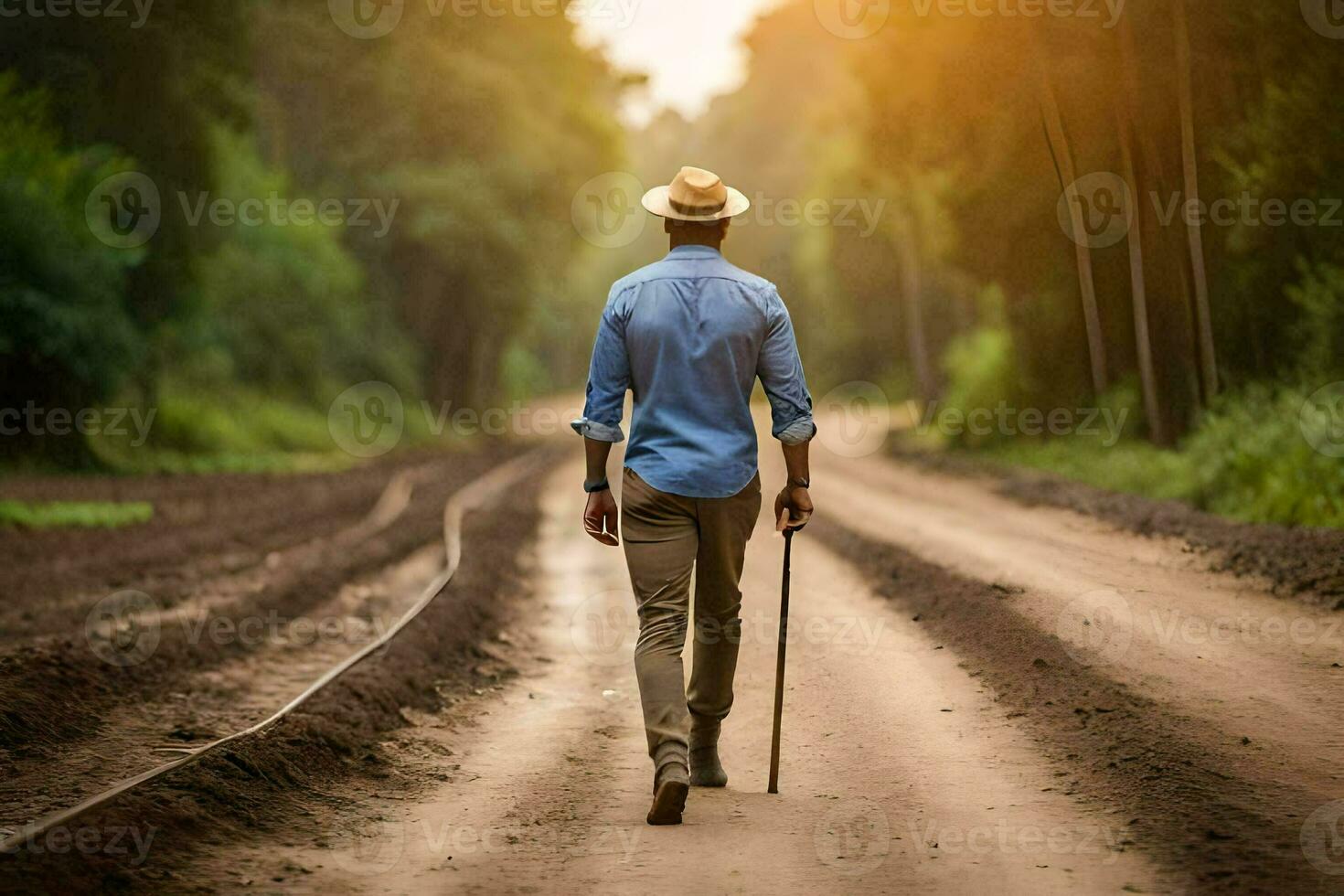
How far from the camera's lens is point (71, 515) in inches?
747

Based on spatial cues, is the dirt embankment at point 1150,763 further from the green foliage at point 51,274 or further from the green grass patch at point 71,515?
the green foliage at point 51,274

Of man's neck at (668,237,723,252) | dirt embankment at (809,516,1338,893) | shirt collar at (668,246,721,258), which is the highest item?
man's neck at (668,237,723,252)

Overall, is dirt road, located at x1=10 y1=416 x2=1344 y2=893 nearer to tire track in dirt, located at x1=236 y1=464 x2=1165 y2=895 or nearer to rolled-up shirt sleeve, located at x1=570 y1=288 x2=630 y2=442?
tire track in dirt, located at x1=236 y1=464 x2=1165 y2=895

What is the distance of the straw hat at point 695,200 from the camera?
591 cm

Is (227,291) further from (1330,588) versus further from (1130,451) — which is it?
(1330,588)

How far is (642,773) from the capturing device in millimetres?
6668

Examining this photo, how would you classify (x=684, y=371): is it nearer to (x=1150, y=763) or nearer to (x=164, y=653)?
(x=1150, y=763)

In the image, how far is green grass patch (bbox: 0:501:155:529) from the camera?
18.3 metres

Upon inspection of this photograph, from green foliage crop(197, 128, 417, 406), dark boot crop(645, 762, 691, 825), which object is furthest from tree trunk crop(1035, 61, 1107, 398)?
green foliage crop(197, 128, 417, 406)

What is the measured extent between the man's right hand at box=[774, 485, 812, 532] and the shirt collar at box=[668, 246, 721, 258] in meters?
1.03

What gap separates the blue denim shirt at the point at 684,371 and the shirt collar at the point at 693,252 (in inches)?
1.3

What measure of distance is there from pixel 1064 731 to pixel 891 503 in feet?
41.0

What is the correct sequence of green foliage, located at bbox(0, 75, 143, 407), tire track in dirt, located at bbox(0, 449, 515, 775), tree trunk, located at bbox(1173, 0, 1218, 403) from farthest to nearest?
green foliage, located at bbox(0, 75, 143, 407), tree trunk, located at bbox(1173, 0, 1218, 403), tire track in dirt, located at bbox(0, 449, 515, 775)

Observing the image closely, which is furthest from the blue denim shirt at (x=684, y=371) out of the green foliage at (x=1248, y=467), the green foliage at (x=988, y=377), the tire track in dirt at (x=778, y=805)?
the green foliage at (x=988, y=377)
